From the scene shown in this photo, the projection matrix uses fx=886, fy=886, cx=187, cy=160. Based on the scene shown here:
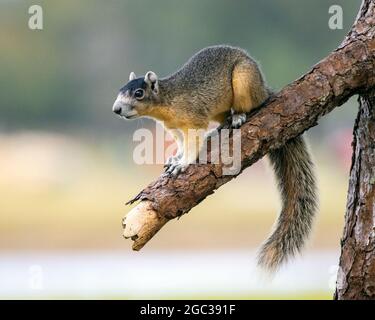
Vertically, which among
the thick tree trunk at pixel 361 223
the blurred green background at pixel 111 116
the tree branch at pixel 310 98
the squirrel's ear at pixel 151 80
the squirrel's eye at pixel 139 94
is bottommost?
the thick tree trunk at pixel 361 223

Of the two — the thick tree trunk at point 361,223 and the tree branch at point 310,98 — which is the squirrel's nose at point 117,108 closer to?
the tree branch at point 310,98

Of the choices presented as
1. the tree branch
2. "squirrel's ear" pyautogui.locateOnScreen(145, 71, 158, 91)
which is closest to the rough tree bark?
the tree branch

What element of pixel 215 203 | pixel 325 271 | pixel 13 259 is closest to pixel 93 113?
pixel 215 203

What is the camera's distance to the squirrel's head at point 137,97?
298 cm

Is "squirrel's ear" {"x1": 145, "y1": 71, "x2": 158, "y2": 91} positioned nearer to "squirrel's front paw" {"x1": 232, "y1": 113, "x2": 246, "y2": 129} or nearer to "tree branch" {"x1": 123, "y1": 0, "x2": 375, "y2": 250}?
"squirrel's front paw" {"x1": 232, "y1": 113, "x2": 246, "y2": 129}

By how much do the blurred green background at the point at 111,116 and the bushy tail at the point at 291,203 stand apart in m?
3.30

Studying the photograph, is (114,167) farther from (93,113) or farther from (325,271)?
(325,271)

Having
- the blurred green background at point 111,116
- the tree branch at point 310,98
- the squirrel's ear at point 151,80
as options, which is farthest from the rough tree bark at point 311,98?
the blurred green background at point 111,116

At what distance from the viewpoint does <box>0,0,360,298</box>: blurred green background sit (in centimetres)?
782

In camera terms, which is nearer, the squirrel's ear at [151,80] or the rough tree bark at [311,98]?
the rough tree bark at [311,98]

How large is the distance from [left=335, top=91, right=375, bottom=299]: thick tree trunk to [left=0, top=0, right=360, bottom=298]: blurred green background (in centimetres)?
349

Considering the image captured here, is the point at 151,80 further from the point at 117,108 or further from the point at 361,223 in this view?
the point at 361,223

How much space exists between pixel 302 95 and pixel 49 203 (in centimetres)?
558

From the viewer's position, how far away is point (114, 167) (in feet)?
26.3
